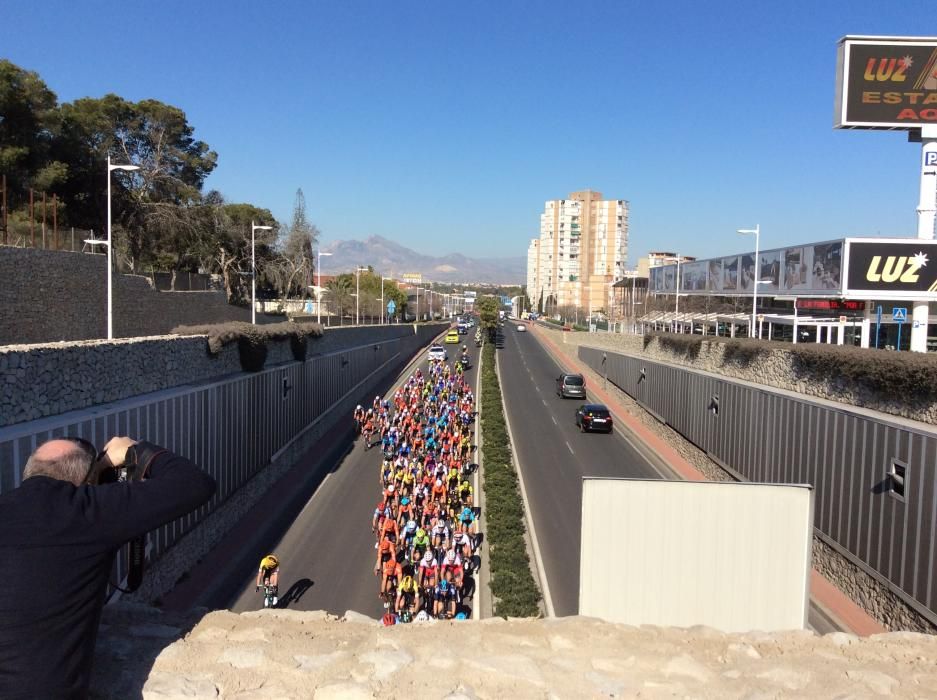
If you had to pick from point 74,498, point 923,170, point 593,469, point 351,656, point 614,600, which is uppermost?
point 923,170

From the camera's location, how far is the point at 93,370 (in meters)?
11.1

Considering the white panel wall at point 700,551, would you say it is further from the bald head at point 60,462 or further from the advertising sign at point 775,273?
the advertising sign at point 775,273

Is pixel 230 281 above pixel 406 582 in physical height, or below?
above

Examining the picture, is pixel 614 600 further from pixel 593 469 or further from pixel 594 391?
pixel 594 391

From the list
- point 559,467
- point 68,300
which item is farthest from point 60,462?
point 559,467

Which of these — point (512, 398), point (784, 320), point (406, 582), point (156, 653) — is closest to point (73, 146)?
point (512, 398)

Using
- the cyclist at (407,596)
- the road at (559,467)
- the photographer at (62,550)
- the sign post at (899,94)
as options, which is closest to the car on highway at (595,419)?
the road at (559,467)

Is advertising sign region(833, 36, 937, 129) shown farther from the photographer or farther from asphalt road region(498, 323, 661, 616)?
the photographer

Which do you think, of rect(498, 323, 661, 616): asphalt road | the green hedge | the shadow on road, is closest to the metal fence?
rect(498, 323, 661, 616): asphalt road

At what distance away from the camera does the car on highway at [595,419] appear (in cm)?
2984

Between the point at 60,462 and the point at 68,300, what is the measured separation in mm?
19759

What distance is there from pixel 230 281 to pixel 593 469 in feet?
120

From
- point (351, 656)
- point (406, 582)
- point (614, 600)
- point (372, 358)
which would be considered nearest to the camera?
point (351, 656)

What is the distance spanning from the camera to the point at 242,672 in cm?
384
